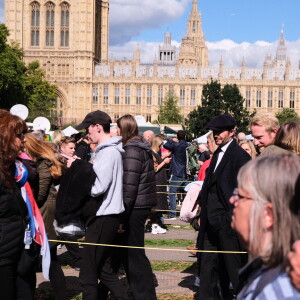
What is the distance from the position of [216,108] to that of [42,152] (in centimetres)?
4843

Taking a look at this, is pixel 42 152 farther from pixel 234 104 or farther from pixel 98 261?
pixel 234 104

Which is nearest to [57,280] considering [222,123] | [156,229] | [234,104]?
[222,123]

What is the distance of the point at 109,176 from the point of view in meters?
4.77

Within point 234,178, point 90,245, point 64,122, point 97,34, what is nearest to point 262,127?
point 234,178

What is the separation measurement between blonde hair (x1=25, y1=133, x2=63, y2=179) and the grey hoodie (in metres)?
0.50

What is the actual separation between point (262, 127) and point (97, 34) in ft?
228

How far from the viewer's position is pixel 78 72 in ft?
224

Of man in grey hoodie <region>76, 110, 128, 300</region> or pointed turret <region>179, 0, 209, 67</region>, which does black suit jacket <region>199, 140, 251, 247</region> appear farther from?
pointed turret <region>179, 0, 209, 67</region>

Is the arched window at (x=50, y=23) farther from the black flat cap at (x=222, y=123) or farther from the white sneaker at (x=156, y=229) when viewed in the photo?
the black flat cap at (x=222, y=123)

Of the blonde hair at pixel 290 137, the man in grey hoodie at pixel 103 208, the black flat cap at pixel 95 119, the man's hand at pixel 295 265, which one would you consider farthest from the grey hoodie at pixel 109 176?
the man's hand at pixel 295 265

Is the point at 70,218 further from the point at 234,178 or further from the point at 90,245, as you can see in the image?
the point at 234,178

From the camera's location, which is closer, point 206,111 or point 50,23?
point 206,111

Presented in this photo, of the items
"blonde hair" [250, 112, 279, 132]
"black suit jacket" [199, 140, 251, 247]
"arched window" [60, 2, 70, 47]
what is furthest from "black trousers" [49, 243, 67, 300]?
"arched window" [60, 2, 70, 47]

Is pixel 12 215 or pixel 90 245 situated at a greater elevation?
pixel 12 215
